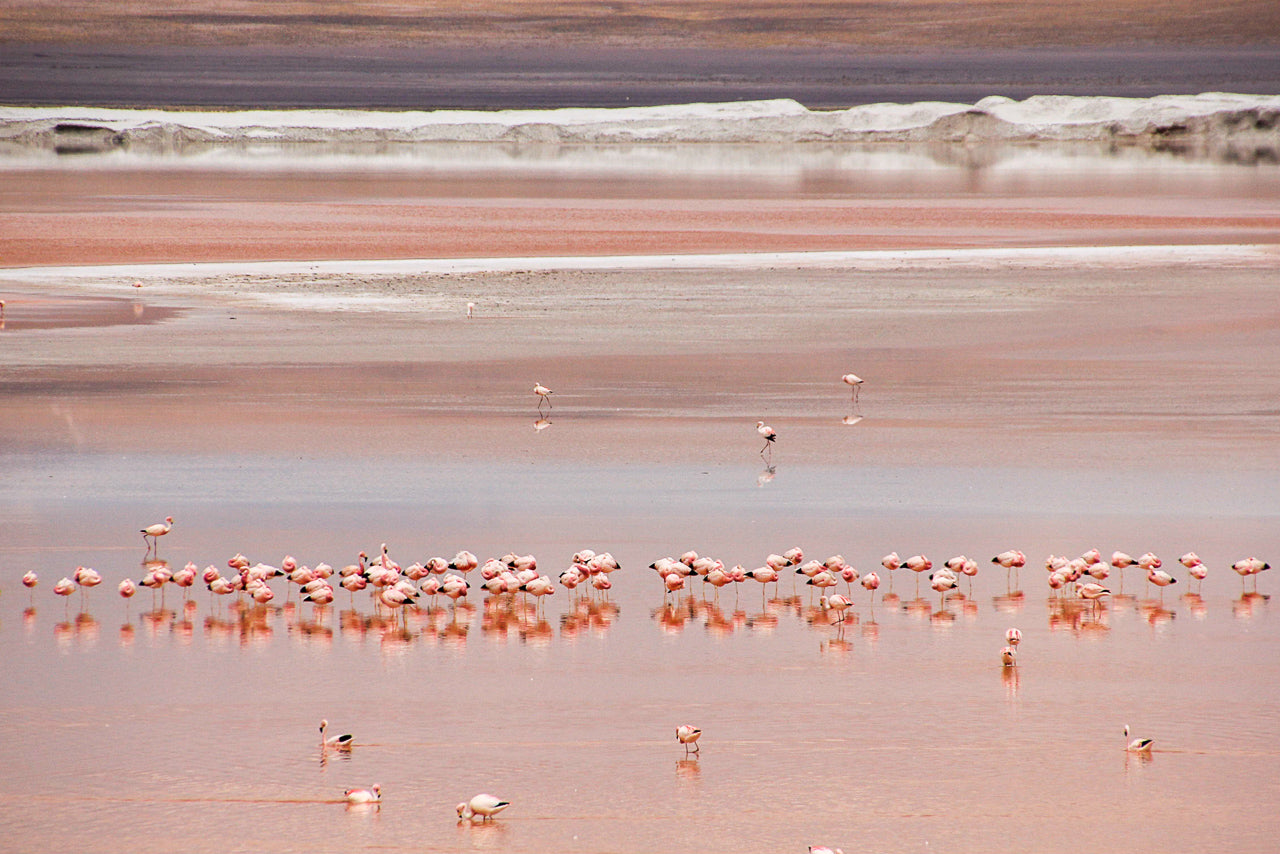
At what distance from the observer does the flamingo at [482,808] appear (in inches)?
245

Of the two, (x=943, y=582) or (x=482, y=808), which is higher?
(x=943, y=582)

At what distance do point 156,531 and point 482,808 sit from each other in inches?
179

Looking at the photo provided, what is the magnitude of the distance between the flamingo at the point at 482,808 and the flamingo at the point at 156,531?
442 centimetres

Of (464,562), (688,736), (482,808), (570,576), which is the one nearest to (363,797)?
(482,808)

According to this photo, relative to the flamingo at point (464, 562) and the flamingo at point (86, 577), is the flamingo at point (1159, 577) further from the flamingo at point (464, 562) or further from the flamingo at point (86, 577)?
the flamingo at point (86, 577)

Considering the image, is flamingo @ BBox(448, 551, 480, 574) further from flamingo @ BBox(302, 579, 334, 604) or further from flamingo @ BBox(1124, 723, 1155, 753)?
flamingo @ BBox(1124, 723, 1155, 753)

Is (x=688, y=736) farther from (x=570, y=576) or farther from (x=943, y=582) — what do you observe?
(x=943, y=582)

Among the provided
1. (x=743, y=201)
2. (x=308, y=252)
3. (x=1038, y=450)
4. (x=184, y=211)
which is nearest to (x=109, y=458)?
(x=1038, y=450)

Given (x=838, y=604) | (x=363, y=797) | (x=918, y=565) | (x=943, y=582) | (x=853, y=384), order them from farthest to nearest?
1. (x=853, y=384)
2. (x=918, y=565)
3. (x=943, y=582)
4. (x=838, y=604)
5. (x=363, y=797)

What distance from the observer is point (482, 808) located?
20.4 ft

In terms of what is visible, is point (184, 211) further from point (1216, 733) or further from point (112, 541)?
point (1216, 733)

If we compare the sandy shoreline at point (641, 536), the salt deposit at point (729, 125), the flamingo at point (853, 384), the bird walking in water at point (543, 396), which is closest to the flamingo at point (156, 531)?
the sandy shoreline at point (641, 536)

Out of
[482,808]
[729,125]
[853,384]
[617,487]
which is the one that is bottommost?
[482,808]

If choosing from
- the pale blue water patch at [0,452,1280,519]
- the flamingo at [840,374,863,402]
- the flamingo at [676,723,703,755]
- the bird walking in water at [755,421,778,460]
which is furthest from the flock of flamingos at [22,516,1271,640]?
the flamingo at [840,374,863,402]
